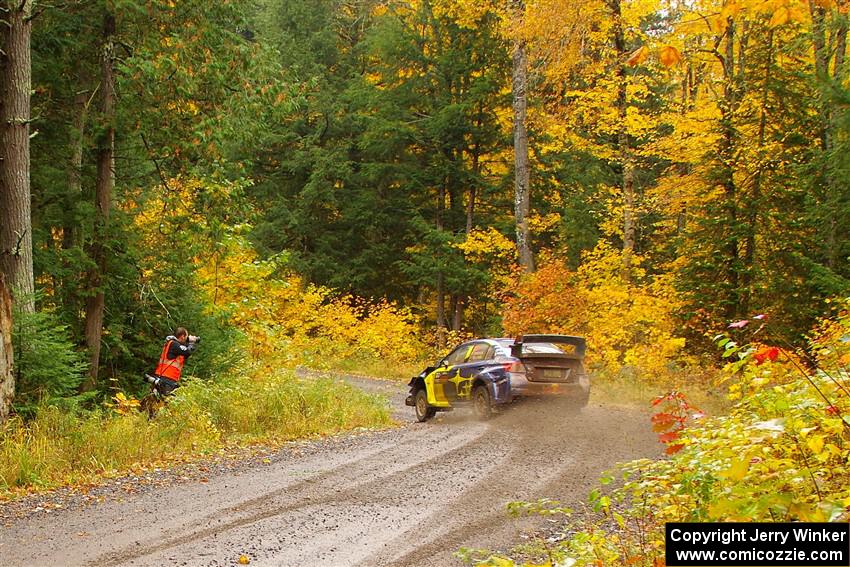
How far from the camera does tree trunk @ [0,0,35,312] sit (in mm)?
12203

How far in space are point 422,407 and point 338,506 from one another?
8433 mm

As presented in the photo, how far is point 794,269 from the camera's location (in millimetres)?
17375

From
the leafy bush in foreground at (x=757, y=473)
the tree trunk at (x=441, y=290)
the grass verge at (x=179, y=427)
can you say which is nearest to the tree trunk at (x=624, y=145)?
the tree trunk at (x=441, y=290)

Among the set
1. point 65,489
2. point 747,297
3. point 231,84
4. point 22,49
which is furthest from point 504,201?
point 65,489

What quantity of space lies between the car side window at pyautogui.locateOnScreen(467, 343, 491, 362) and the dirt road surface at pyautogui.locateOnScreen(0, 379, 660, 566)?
8.99 feet

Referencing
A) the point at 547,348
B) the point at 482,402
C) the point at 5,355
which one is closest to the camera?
the point at 5,355

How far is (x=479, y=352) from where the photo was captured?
14.9 metres

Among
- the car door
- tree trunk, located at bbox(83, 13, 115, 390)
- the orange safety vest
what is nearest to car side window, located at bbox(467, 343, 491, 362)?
the car door

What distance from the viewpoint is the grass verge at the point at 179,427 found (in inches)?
360

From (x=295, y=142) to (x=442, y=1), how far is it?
33.7 ft

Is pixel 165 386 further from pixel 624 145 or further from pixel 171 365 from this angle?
pixel 624 145

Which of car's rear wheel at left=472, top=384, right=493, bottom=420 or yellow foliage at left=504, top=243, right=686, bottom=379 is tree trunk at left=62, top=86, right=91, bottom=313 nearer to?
car's rear wheel at left=472, top=384, right=493, bottom=420

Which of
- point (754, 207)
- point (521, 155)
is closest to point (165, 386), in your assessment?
point (754, 207)

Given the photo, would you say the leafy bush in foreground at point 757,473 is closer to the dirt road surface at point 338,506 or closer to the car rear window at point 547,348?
the dirt road surface at point 338,506
